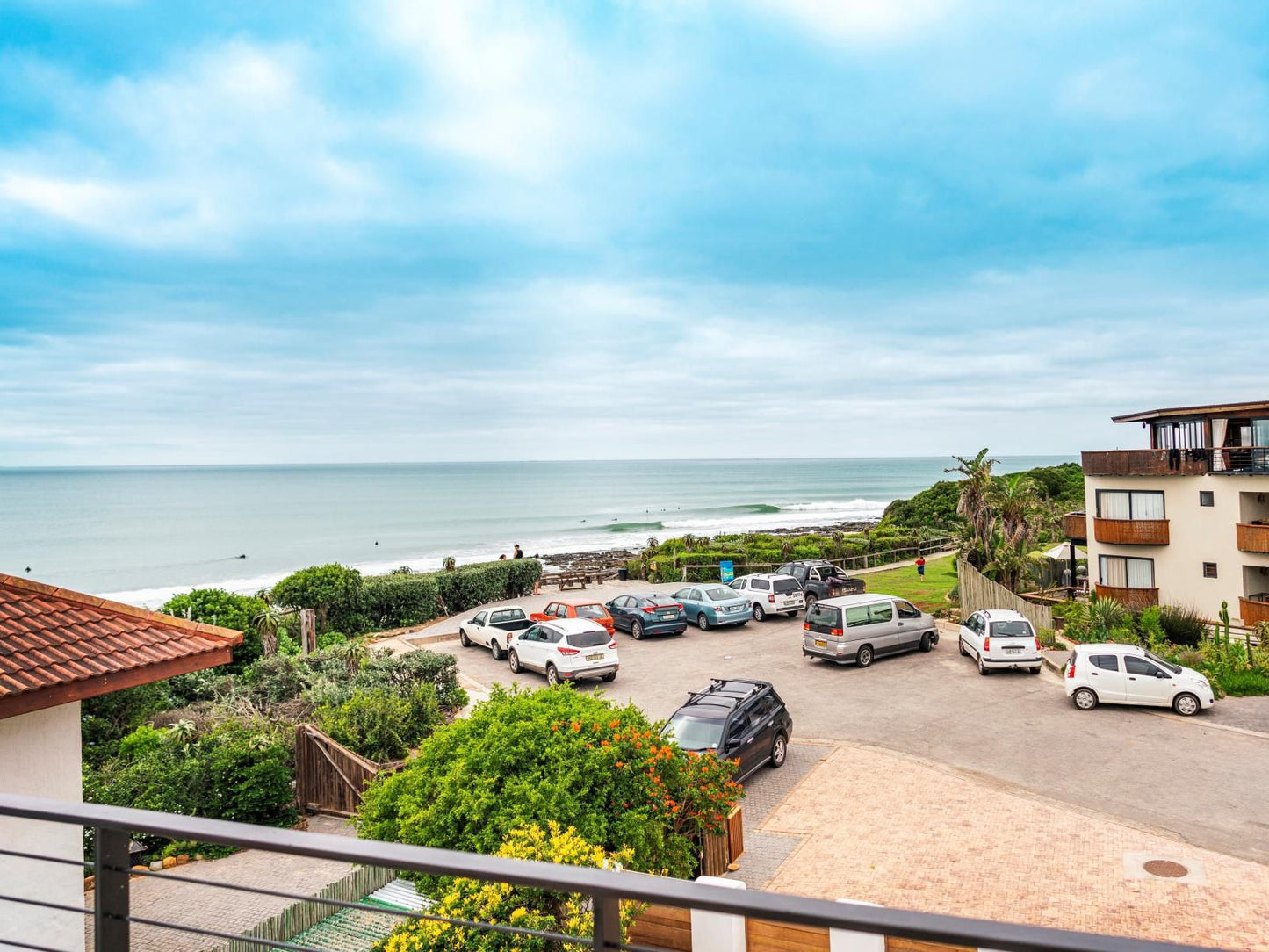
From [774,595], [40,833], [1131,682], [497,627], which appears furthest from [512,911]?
[774,595]

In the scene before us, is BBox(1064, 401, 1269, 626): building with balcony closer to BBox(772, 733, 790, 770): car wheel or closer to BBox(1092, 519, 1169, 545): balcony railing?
BBox(1092, 519, 1169, 545): balcony railing

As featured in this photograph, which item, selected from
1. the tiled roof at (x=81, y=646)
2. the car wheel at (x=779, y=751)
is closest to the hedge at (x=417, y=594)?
the car wheel at (x=779, y=751)

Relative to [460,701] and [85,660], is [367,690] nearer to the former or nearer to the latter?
[460,701]

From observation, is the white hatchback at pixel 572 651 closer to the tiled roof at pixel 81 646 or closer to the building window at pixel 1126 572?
the tiled roof at pixel 81 646

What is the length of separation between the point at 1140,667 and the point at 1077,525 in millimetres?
16368

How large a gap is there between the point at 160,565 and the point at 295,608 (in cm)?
5426

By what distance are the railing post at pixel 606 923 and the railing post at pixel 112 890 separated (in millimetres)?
1375

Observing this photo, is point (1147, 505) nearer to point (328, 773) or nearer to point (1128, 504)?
point (1128, 504)

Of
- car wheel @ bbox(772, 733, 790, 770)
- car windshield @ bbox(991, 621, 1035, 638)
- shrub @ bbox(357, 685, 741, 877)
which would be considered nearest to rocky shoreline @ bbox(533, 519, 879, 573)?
car windshield @ bbox(991, 621, 1035, 638)

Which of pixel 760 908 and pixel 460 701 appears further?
pixel 460 701

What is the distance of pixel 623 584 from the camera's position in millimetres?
39625

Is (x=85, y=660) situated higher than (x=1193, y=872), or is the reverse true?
(x=85, y=660)

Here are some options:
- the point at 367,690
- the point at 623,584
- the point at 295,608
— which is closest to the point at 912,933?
the point at 367,690

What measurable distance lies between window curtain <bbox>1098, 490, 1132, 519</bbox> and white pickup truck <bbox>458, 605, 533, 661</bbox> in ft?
69.9
